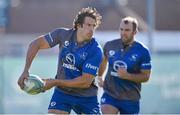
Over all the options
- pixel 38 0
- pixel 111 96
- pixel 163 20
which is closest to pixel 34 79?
pixel 111 96

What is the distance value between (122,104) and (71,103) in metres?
1.23

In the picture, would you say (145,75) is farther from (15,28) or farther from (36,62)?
(15,28)

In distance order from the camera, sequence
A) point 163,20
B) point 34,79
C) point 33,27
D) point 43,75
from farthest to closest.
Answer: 1. point 33,27
2. point 163,20
3. point 43,75
4. point 34,79

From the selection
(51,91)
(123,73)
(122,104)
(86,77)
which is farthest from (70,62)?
(51,91)

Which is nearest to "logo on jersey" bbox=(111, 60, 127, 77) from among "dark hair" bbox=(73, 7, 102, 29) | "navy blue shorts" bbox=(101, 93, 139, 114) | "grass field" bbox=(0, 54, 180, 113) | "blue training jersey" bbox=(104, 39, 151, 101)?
"blue training jersey" bbox=(104, 39, 151, 101)

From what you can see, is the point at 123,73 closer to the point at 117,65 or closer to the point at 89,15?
the point at 117,65

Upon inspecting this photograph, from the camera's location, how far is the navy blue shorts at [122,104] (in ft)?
35.1

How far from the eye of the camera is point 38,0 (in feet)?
108

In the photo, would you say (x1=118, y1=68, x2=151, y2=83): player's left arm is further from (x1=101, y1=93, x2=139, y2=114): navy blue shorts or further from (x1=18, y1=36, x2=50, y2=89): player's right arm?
(x1=18, y1=36, x2=50, y2=89): player's right arm

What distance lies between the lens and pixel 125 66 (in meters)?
10.6

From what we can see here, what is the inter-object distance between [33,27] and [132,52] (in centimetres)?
2032

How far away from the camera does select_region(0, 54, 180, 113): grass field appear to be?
602 inches

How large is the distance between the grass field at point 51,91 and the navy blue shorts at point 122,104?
4.77 metres

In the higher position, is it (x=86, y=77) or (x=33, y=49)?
(x=33, y=49)
